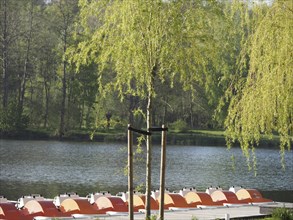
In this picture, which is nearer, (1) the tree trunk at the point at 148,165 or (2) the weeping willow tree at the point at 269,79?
(2) the weeping willow tree at the point at 269,79

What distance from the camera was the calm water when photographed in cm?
3266

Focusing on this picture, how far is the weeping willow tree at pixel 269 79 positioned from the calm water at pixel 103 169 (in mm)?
9822

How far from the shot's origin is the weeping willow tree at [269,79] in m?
14.8

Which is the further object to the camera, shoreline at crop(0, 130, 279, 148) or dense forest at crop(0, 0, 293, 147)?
shoreline at crop(0, 130, 279, 148)

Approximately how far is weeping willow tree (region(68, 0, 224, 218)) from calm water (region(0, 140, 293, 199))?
992 cm

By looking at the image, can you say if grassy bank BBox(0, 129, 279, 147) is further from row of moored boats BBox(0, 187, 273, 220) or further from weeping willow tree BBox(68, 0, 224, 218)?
weeping willow tree BBox(68, 0, 224, 218)

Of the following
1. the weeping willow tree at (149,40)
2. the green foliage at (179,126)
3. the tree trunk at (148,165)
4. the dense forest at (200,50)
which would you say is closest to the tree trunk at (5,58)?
the green foliage at (179,126)

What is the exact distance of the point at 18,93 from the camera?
76.4m

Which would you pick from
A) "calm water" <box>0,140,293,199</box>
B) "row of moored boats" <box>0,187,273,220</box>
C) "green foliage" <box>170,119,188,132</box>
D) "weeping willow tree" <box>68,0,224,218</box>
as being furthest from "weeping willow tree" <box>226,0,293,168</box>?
"green foliage" <box>170,119,188,132</box>

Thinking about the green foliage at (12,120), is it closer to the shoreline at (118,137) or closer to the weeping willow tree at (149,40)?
the shoreline at (118,137)

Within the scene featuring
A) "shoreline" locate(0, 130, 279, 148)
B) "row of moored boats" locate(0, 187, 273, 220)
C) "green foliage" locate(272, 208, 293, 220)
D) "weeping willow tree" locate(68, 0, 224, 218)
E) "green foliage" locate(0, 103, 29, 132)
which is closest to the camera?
"weeping willow tree" locate(68, 0, 224, 218)

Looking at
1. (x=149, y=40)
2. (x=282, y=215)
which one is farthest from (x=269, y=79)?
(x=282, y=215)

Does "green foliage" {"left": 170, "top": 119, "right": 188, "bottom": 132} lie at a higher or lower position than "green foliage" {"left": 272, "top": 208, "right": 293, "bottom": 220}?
higher

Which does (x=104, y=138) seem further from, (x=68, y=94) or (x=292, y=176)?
(x=292, y=176)
